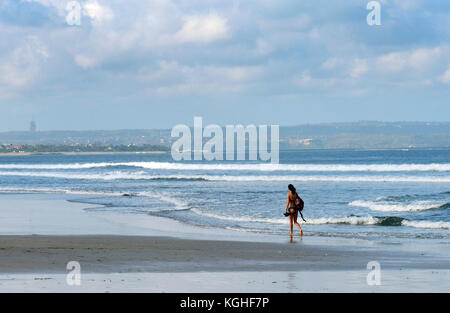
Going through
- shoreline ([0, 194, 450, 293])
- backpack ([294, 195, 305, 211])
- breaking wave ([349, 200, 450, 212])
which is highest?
backpack ([294, 195, 305, 211])

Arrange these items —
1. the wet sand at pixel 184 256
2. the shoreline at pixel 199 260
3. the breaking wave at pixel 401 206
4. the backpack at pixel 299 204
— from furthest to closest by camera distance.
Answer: the breaking wave at pixel 401 206 < the backpack at pixel 299 204 < the wet sand at pixel 184 256 < the shoreline at pixel 199 260

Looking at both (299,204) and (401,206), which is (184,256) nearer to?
(299,204)

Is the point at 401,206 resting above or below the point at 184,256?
above

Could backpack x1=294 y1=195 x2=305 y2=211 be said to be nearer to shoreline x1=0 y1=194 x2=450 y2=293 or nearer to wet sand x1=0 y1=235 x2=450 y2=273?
shoreline x1=0 y1=194 x2=450 y2=293

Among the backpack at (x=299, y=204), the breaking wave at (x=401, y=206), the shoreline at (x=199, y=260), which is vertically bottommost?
the shoreline at (x=199, y=260)

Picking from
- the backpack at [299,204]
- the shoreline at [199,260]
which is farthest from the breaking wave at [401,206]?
the shoreline at [199,260]

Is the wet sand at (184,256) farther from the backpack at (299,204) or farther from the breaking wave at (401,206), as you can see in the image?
the breaking wave at (401,206)

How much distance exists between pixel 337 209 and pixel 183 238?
9.82 m

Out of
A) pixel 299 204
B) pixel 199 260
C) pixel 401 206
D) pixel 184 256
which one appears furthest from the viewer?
pixel 401 206

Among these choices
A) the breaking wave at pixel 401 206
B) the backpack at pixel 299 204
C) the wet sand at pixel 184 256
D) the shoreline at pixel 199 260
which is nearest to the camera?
the shoreline at pixel 199 260

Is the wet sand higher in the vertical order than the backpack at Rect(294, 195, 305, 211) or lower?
lower

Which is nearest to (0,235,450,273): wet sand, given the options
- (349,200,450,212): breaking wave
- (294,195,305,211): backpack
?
(294,195,305,211): backpack

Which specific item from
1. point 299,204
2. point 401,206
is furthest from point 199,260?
point 401,206
